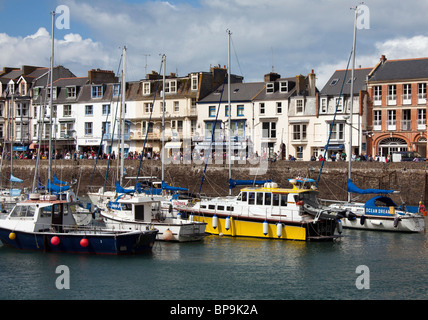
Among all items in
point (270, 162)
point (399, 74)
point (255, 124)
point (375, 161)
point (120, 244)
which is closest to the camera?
point (120, 244)

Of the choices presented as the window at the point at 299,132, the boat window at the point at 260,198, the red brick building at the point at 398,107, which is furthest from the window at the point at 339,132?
the boat window at the point at 260,198

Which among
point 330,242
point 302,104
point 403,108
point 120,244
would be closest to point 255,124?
point 302,104

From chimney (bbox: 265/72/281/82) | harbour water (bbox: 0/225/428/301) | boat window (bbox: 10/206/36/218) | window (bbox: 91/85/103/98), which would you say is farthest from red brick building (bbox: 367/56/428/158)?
boat window (bbox: 10/206/36/218)

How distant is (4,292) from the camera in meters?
22.9

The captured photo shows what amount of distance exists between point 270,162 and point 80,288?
3267 cm

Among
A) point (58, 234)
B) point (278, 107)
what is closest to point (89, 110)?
point (278, 107)

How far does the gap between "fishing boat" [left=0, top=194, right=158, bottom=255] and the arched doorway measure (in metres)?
34.9

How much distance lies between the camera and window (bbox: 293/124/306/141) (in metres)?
61.9

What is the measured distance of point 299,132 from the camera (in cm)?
6219

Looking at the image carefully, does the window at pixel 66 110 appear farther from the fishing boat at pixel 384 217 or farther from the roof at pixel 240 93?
the fishing boat at pixel 384 217

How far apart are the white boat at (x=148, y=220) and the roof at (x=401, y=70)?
3194 cm

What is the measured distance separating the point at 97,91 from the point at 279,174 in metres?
28.8

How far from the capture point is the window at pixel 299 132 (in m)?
61.9
